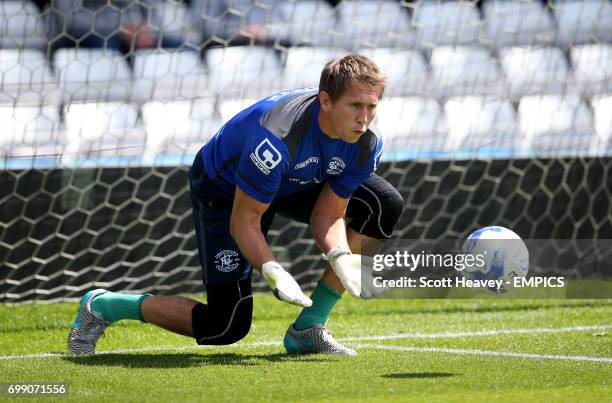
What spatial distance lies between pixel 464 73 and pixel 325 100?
5599 mm

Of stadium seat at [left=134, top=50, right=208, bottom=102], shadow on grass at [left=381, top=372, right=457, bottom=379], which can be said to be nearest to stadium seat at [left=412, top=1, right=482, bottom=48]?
stadium seat at [left=134, top=50, right=208, bottom=102]

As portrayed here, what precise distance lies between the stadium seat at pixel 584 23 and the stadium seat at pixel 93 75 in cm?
413

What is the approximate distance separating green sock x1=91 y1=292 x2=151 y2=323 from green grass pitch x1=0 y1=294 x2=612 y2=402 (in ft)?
0.60

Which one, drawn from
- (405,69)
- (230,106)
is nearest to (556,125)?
(405,69)

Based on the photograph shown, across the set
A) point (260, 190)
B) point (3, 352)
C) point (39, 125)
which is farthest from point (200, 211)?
point (39, 125)

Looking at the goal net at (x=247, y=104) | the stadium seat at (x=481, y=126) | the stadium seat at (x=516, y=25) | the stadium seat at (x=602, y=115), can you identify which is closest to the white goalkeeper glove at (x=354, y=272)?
the goal net at (x=247, y=104)

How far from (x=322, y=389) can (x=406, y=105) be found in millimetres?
5953

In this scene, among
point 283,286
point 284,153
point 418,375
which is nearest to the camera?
point 418,375

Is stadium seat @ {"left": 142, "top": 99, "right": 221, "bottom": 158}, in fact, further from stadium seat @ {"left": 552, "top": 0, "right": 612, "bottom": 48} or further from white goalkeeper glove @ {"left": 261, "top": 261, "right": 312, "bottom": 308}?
white goalkeeper glove @ {"left": 261, "top": 261, "right": 312, "bottom": 308}

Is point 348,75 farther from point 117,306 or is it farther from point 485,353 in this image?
point 117,306

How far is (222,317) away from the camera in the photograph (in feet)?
15.2

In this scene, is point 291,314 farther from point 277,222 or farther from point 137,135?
point 137,135

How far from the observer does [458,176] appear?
8.64 m

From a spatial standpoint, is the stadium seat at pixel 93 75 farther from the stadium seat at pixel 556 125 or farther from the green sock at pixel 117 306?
the stadium seat at pixel 556 125
